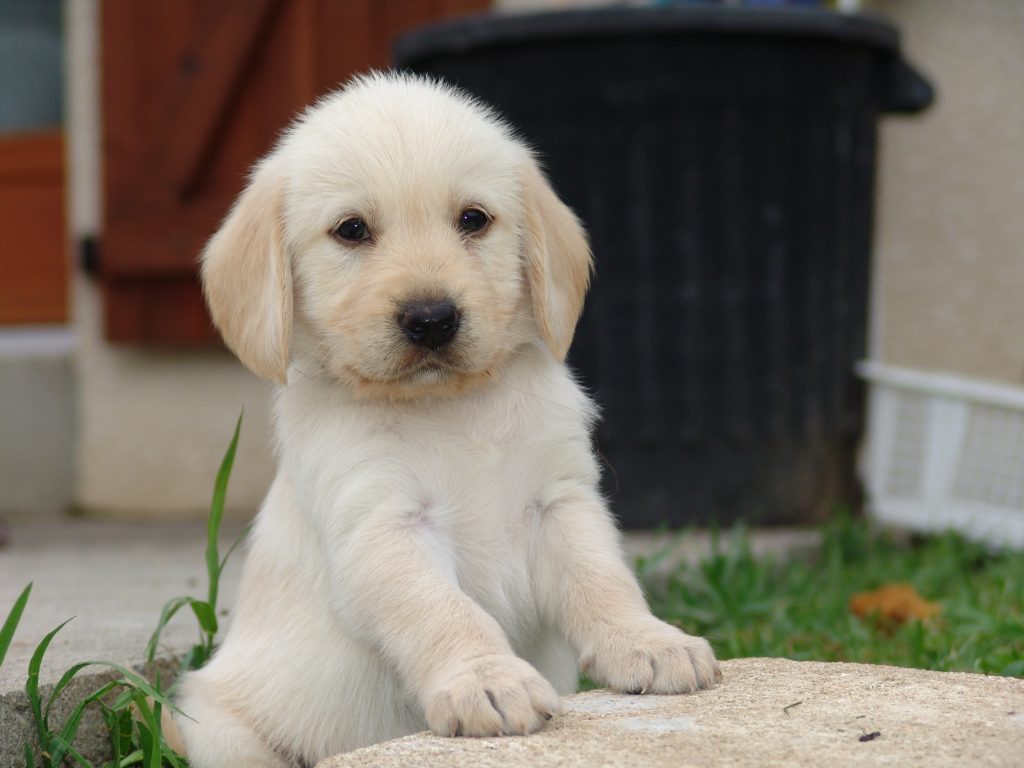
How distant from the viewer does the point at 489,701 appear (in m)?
2.17

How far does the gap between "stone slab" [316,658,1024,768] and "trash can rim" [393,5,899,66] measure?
302 cm

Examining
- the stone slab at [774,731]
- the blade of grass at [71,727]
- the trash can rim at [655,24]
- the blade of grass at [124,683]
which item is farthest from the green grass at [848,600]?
the trash can rim at [655,24]

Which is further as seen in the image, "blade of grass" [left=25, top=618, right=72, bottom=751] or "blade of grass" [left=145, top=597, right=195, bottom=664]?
"blade of grass" [left=145, top=597, right=195, bottom=664]

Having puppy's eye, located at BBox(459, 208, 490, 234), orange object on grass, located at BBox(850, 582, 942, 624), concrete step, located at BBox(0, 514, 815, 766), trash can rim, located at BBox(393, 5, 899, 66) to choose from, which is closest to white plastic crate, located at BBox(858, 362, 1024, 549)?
concrete step, located at BBox(0, 514, 815, 766)

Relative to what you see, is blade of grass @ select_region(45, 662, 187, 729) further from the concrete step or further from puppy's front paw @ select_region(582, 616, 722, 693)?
puppy's front paw @ select_region(582, 616, 722, 693)

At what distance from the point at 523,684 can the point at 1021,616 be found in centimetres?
217

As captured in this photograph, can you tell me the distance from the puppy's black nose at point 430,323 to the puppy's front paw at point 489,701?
0.61 m

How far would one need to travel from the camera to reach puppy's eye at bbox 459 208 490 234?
8.80 ft

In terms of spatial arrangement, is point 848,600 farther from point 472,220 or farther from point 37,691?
point 37,691

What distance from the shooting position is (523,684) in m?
2.21

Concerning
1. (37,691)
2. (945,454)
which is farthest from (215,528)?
(945,454)

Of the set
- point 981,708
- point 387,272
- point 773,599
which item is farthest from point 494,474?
point 773,599

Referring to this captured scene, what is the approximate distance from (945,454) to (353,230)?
3.50m

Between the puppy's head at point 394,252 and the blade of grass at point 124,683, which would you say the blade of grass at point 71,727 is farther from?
the puppy's head at point 394,252
